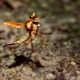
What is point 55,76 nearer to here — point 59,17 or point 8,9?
point 59,17

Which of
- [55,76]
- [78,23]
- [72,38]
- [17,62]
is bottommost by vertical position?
[55,76]

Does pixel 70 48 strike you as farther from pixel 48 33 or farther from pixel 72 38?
pixel 48 33

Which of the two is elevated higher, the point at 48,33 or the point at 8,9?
the point at 8,9

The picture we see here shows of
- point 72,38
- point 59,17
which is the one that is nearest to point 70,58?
point 72,38

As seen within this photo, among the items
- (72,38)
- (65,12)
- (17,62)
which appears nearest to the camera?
(17,62)

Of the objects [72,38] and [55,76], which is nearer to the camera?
[55,76]

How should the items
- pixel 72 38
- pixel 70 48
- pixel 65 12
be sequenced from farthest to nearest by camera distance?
pixel 65 12 < pixel 72 38 < pixel 70 48
